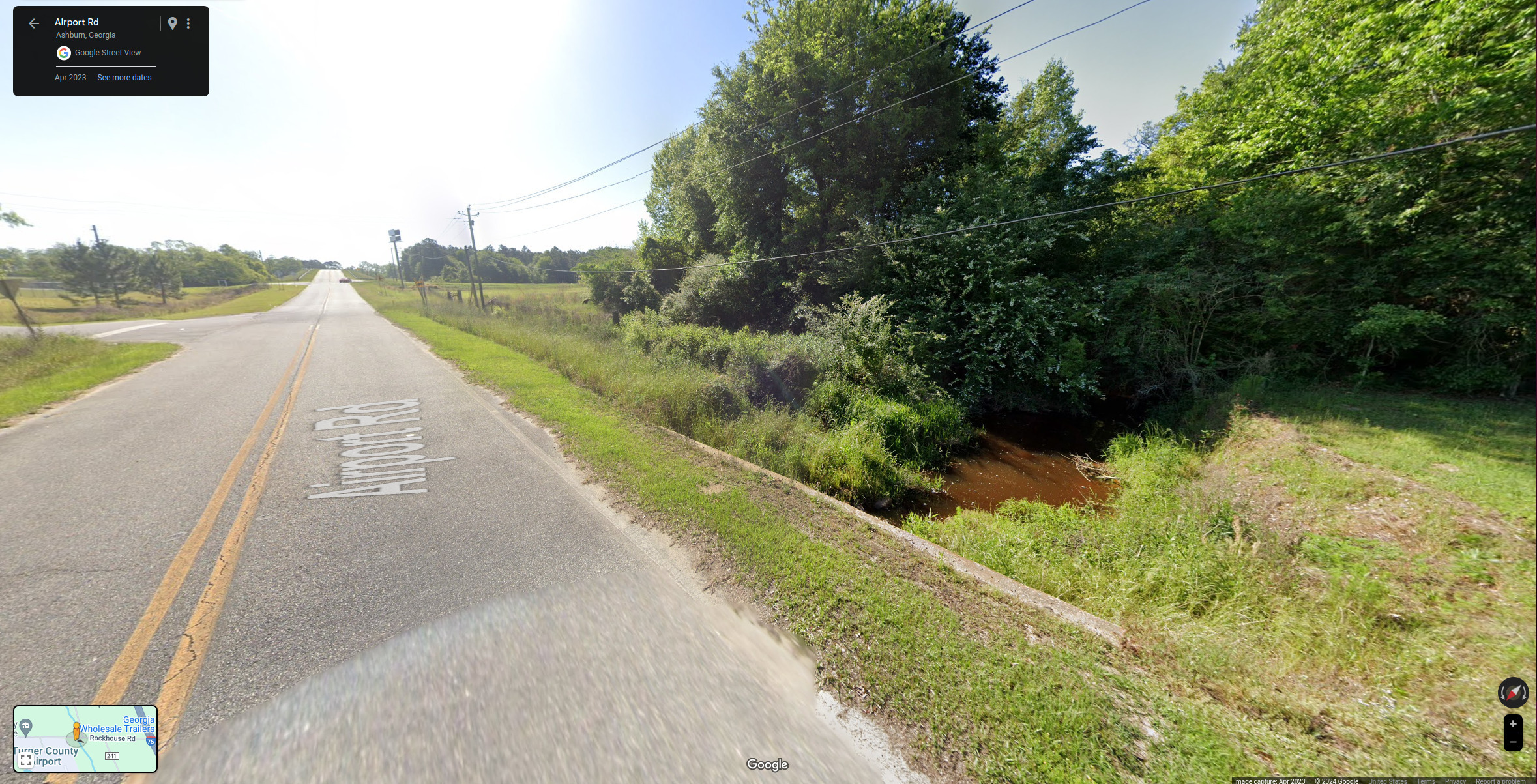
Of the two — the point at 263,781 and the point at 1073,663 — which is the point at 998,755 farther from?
the point at 263,781

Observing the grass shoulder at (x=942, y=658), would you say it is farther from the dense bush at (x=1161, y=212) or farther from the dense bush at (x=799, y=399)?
the dense bush at (x=1161, y=212)

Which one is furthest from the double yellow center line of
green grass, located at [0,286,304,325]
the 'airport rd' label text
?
green grass, located at [0,286,304,325]

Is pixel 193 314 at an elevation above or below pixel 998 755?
above

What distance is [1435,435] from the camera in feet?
16.4

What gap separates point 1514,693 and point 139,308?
59002 mm

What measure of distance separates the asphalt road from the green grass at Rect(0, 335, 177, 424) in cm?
338

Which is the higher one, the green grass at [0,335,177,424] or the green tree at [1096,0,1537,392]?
the green tree at [1096,0,1537,392]

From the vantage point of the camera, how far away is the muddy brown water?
682cm

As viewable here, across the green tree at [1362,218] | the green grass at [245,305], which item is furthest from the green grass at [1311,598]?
the green grass at [245,305]

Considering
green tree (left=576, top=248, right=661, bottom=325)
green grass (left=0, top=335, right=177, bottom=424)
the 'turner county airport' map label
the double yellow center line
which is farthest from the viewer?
green tree (left=576, top=248, right=661, bottom=325)

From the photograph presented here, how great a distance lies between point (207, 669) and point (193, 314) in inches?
1687

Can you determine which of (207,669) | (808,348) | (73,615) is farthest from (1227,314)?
(73,615)

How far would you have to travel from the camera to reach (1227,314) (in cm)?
840

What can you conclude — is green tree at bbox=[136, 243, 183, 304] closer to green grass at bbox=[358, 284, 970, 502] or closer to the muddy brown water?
green grass at bbox=[358, 284, 970, 502]
